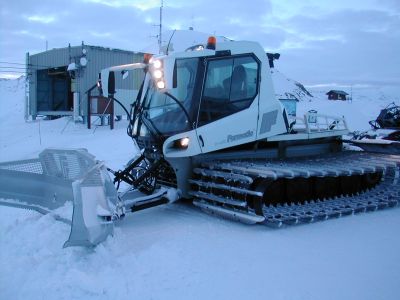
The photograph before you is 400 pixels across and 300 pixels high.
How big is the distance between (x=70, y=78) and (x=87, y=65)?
3.26 metres

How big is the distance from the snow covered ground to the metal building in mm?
15092

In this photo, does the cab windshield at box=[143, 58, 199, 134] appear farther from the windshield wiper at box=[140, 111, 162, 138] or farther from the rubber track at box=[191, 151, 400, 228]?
the rubber track at box=[191, 151, 400, 228]

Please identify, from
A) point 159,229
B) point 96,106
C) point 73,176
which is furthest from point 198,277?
point 96,106

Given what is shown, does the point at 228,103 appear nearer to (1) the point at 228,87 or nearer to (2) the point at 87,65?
(1) the point at 228,87

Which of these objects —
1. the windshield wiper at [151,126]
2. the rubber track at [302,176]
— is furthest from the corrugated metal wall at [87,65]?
the rubber track at [302,176]

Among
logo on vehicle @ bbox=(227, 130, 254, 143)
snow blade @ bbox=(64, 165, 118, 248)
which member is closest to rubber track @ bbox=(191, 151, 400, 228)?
logo on vehicle @ bbox=(227, 130, 254, 143)

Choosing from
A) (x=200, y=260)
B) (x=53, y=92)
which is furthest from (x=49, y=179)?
(x=53, y=92)

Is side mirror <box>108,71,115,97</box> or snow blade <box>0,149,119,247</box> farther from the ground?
side mirror <box>108,71,115,97</box>

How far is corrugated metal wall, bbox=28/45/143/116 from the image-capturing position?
20828 mm

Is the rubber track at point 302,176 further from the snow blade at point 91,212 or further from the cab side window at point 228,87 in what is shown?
the snow blade at point 91,212

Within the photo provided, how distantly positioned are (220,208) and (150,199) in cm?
102

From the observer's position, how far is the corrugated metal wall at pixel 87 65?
68.3 ft

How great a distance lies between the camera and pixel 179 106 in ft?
20.9

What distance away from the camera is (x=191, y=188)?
6.70 metres
